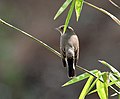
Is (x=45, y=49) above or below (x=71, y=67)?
below

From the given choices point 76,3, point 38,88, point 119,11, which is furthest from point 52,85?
point 76,3

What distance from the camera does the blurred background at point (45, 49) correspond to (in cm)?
664

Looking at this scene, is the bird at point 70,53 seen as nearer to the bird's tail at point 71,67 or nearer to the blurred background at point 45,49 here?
the bird's tail at point 71,67

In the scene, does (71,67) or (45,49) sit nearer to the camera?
(71,67)

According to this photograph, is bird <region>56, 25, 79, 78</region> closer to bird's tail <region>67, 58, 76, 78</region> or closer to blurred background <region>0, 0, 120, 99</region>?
bird's tail <region>67, 58, 76, 78</region>

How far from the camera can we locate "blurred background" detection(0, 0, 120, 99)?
6641 millimetres

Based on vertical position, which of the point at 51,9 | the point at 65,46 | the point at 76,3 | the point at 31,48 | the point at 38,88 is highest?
the point at 76,3

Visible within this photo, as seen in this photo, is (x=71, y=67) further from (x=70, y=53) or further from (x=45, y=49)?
(x=45, y=49)

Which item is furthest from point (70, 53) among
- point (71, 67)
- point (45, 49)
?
point (45, 49)

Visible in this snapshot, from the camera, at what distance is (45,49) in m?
6.88

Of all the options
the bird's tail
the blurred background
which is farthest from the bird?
the blurred background

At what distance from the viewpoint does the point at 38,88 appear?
7.02m

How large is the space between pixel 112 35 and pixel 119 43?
0.19 metres

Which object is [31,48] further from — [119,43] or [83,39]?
[119,43]
